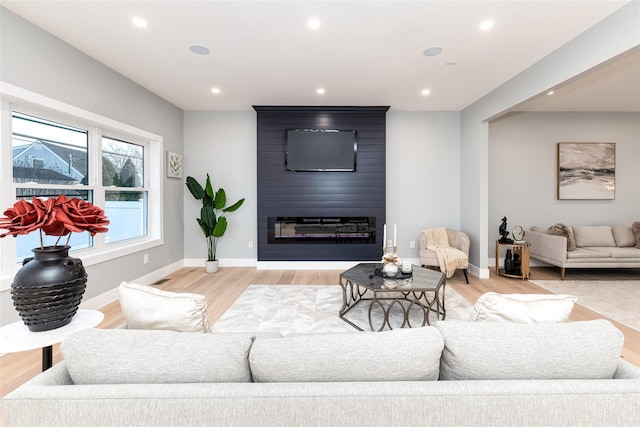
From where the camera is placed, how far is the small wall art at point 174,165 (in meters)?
4.68

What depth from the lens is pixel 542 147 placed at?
17.0 ft

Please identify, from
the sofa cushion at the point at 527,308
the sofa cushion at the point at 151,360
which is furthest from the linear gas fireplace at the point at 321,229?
the sofa cushion at the point at 151,360

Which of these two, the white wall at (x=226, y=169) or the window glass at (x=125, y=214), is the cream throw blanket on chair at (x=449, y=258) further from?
the window glass at (x=125, y=214)

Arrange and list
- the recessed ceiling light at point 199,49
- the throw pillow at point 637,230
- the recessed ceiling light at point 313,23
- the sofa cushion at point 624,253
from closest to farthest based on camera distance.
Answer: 1. the recessed ceiling light at point 313,23
2. the recessed ceiling light at point 199,49
3. the sofa cushion at point 624,253
4. the throw pillow at point 637,230

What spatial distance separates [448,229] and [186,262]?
182 inches

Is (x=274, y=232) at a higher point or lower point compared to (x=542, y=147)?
lower

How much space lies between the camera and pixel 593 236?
4.79 meters

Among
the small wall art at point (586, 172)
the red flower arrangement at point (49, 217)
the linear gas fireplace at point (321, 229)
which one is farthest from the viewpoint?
the small wall art at point (586, 172)

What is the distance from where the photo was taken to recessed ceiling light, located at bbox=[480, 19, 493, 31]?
2503 millimetres

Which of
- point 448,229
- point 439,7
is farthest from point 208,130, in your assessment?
point 448,229

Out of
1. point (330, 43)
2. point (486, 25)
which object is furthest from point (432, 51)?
point (330, 43)

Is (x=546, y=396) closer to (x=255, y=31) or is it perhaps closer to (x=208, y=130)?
(x=255, y=31)

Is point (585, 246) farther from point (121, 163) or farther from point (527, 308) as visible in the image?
point (121, 163)

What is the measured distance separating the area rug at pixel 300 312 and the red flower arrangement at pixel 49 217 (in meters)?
1.62
